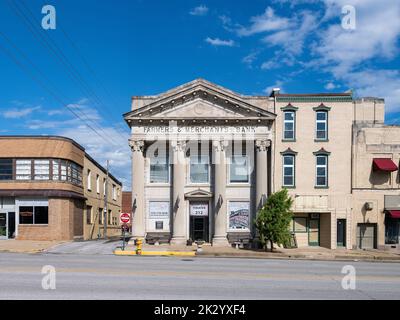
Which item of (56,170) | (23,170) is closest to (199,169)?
(56,170)

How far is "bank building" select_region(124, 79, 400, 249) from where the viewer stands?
3025 cm

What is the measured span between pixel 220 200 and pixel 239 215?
6.39ft

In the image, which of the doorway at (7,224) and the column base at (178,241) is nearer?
the column base at (178,241)

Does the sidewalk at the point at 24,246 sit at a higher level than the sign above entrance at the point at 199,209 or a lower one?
lower

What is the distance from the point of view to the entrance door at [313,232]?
31406mm

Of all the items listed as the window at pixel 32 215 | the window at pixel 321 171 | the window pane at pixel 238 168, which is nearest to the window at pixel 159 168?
the window pane at pixel 238 168

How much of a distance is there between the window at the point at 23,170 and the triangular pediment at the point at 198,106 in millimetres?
9086

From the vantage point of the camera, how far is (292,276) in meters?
14.6

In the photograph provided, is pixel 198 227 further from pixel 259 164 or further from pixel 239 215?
pixel 259 164

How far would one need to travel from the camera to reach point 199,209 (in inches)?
1227

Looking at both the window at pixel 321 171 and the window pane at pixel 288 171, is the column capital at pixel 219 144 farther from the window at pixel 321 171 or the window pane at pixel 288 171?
the window at pixel 321 171
